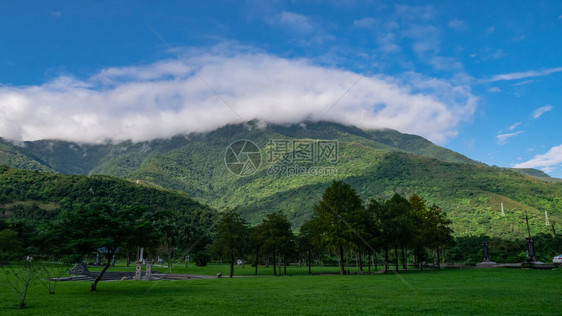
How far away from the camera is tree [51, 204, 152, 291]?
18891 millimetres

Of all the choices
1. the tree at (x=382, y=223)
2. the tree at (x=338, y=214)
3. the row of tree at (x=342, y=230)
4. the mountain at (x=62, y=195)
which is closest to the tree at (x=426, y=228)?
the row of tree at (x=342, y=230)

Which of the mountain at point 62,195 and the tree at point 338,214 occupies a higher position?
the mountain at point 62,195

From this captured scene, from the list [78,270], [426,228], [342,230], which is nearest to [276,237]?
[342,230]

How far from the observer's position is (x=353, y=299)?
15805mm

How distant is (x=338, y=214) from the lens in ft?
128

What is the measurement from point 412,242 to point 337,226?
10619 millimetres

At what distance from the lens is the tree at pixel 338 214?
3809cm

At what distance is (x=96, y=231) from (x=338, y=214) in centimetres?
2605

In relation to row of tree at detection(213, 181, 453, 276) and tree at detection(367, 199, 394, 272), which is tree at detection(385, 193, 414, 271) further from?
tree at detection(367, 199, 394, 272)

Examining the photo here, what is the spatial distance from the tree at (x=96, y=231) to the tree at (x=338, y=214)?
74.0ft

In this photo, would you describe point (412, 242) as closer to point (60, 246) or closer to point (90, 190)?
point (60, 246)

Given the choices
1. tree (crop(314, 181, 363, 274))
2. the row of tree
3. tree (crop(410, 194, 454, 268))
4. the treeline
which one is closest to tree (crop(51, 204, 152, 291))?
the treeline

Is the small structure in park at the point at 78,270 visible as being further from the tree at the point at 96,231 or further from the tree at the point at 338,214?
the tree at the point at 338,214

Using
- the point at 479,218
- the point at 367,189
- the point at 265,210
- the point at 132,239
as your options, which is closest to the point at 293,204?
the point at 265,210
